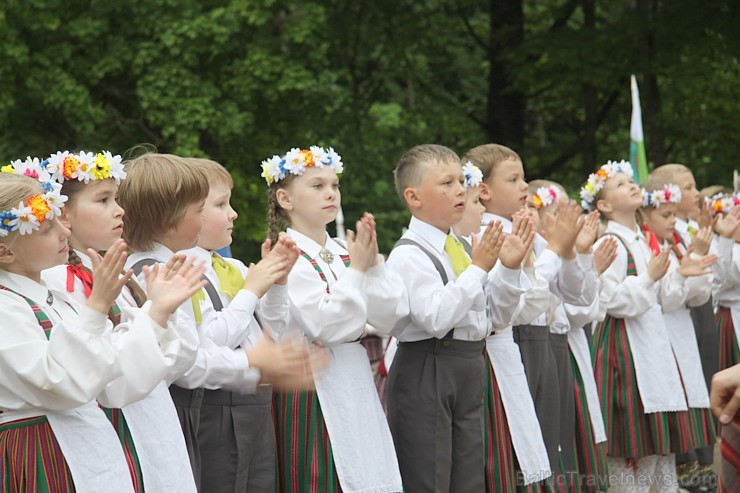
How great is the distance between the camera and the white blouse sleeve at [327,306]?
14.5 feet

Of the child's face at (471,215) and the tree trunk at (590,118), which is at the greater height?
the tree trunk at (590,118)

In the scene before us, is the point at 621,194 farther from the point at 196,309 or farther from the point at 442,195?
the point at 196,309

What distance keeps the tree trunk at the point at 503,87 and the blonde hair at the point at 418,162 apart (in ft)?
38.2

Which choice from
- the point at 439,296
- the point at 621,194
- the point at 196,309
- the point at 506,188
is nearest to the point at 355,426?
the point at 439,296

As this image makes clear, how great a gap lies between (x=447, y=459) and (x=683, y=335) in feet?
9.79

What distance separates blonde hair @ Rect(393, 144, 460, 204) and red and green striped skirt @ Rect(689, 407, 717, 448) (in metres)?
2.85

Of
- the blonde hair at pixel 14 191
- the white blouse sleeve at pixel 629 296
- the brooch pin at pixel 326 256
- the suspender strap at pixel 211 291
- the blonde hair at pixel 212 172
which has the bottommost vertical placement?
the white blouse sleeve at pixel 629 296

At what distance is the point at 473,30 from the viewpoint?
17.8m

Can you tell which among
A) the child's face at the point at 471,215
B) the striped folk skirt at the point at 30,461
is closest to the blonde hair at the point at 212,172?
the striped folk skirt at the point at 30,461

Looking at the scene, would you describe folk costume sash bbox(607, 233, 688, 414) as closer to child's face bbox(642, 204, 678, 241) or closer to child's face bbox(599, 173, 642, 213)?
child's face bbox(599, 173, 642, 213)

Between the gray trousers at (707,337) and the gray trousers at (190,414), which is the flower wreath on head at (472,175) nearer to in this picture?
the gray trousers at (190,414)

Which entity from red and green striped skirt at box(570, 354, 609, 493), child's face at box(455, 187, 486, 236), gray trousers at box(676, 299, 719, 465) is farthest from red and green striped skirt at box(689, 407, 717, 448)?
child's face at box(455, 187, 486, 236)

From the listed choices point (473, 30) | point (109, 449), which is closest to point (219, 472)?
point (109, 449)

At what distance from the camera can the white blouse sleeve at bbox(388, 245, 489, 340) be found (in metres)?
4.67
